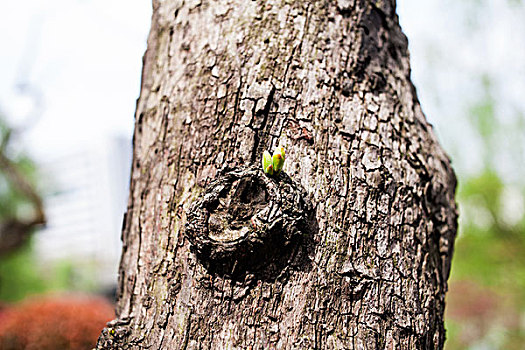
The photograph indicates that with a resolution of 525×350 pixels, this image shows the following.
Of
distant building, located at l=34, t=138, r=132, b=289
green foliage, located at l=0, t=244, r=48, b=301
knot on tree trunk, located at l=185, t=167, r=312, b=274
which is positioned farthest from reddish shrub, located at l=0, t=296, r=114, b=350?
distant building, located at l=34, t=138, r=132, b=289

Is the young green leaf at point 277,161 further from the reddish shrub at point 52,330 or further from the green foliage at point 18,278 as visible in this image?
the green foliage at point 18,278

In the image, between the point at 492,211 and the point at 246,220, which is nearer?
the point at 246,220

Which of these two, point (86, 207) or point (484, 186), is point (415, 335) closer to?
point (484, 186)

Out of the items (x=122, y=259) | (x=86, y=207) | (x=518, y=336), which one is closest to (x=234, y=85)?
(x=122, y=259)

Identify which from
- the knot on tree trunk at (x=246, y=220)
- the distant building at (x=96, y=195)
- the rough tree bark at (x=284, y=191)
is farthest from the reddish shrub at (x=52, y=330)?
the distant building at (x=96, y=195)

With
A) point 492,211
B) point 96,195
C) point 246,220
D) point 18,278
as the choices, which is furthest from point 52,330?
point 96,195

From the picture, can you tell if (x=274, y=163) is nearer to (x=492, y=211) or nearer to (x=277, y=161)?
(x=277, y=161)

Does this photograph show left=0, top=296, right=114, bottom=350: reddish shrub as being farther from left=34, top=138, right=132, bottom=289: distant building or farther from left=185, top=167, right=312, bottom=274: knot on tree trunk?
left=34, top=138, right=132, bottom=289: distant building

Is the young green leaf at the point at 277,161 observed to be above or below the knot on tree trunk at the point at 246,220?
above
